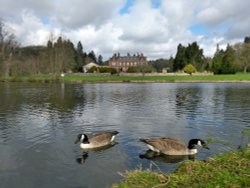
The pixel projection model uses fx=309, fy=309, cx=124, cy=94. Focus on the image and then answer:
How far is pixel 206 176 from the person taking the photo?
6.36 metres

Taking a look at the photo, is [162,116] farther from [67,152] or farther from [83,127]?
[67,152]

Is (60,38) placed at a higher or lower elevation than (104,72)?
higher

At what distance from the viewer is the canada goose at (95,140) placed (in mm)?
11914

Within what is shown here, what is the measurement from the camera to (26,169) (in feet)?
31.9

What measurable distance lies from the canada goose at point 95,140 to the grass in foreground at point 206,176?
15.9 feet

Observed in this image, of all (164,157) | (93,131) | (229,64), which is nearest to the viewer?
(164,157)

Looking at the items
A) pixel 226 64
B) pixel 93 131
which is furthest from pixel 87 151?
pixel 226 64

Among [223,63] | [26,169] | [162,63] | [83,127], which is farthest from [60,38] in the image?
[162,63]

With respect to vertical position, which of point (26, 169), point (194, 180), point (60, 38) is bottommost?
point (26, 169)

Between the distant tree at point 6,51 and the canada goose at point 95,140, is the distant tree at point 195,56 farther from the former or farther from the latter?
the canada goose at point 95,140

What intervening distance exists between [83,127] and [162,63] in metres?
155

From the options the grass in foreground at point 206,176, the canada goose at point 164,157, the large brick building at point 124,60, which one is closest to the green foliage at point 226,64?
the large brick building at point 124,60

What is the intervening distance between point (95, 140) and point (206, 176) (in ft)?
21.1

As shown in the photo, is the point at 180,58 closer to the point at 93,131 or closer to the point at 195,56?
the point at 195,56
